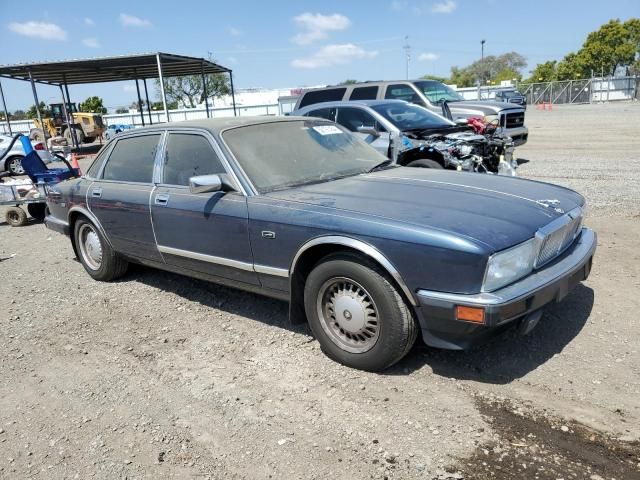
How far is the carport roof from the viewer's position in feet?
54.2

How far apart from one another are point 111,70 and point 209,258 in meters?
18.8

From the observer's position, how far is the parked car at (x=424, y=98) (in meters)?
11.7

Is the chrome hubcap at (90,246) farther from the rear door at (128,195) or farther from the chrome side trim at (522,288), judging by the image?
the chrome side trim at (522,288)

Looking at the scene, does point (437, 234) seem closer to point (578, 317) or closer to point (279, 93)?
point (578, 317)

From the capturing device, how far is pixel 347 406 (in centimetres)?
303

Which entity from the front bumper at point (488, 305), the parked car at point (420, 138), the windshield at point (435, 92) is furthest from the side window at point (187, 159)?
the windshield at point (435, 92)

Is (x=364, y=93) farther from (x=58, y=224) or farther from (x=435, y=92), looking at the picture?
(x=58, y=224)

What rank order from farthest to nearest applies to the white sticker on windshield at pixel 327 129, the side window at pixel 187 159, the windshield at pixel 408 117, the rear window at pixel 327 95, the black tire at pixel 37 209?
the rear window at pixel 327 95 < the black tire at pixel 37 209 < the windshield at pixel 408 117 < the white sticker on windshield at pixel 327 129 < the side window at pixel 187 159

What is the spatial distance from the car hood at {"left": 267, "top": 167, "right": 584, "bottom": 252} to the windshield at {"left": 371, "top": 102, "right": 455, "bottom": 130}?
4344 millimetres

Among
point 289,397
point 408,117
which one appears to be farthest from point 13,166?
point 289,397

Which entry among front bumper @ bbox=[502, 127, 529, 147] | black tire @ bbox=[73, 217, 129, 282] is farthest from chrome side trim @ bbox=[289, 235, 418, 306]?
front bumper @ bbox=[502, 127, 529, 147]

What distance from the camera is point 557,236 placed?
10.8ft

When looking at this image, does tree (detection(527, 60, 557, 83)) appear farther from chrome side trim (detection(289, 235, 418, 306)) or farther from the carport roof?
chrome side trim (detection(289, 235, 418, 306))

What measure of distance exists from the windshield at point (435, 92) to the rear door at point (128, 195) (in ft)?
28.1
